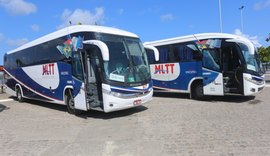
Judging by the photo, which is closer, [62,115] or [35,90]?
[62,115]

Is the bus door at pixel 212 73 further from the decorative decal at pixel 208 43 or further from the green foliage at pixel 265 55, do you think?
the green foliage at pixel 265 55

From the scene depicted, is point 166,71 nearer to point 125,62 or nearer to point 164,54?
point 164,54

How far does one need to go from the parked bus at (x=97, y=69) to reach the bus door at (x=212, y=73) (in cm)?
355

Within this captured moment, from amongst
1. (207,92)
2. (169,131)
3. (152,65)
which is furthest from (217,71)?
(169,131)

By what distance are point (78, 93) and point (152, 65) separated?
6.86 meters

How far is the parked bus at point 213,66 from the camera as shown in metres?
11.8

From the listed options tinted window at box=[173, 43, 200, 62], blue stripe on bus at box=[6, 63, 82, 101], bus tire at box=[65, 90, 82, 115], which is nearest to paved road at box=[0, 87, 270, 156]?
bus tire at box=[65, 90, 82, 115]

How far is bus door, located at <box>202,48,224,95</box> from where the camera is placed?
12.2m

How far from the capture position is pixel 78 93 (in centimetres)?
995

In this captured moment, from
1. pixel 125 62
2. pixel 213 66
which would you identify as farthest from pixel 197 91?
pixel 125 62

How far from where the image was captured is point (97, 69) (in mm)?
9266

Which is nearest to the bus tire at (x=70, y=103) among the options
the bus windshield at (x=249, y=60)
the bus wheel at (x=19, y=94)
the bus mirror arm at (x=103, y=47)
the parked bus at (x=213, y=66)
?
the bus mirror arm at (x=103, y=47)

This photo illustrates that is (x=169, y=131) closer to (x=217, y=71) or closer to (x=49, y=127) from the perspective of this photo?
(x=49, y=127)

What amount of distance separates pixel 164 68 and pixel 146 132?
8003 mm
